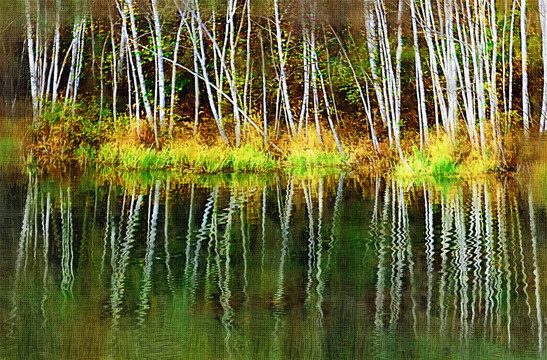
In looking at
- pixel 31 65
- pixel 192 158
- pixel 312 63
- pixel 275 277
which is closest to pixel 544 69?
pixel 312 63

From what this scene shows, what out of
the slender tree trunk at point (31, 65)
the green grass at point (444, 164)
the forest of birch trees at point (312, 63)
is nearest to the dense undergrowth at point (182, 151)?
the green grass at point (444, 164)

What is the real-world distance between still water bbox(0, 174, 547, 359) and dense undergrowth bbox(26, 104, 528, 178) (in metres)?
4.49

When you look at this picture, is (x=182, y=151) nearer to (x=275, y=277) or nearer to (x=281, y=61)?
(x=281, y=61)

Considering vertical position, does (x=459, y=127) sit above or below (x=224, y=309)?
above

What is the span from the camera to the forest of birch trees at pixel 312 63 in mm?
13750

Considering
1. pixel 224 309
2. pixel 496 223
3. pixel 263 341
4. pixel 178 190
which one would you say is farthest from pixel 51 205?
pixel 263 341

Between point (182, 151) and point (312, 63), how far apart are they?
3360mm

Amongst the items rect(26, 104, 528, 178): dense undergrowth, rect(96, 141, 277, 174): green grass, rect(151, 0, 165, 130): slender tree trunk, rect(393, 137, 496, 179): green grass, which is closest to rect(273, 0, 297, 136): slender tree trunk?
rect(26, 104, 528, 178): dense undergrowth

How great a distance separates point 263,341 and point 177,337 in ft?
1.37

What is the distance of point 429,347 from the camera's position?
12.8 feet

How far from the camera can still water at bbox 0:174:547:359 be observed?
3992 mm

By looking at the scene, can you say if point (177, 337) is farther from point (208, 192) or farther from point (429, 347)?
point (208, 192)

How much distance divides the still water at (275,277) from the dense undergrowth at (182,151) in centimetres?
449

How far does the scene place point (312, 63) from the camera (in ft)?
54.7
